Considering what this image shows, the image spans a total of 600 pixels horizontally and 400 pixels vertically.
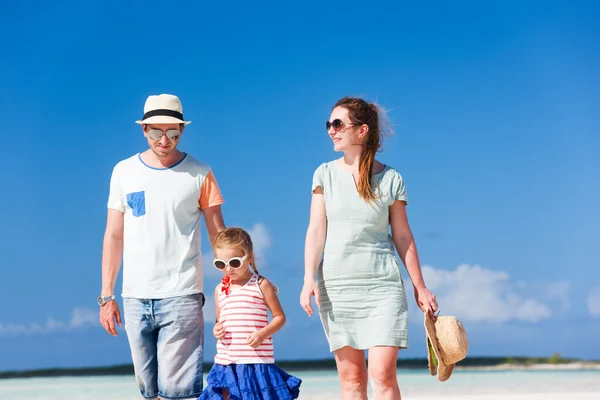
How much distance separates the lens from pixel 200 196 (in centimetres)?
520

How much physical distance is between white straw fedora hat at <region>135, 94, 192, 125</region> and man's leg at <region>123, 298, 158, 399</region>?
113cm

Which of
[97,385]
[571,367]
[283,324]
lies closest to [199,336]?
[283,324]

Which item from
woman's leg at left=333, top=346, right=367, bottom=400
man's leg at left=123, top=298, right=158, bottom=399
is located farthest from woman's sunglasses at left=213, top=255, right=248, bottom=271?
woman's leg at left=333, top=346, right=367, bottom=400

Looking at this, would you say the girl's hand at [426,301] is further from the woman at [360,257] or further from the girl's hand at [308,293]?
the girl's hand at [308,293]

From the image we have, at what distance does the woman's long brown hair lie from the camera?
5008mm

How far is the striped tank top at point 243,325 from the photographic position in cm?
481

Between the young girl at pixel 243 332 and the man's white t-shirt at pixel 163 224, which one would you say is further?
the man's white t-shirt at pixel 163 224

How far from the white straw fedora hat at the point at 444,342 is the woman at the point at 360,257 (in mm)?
102

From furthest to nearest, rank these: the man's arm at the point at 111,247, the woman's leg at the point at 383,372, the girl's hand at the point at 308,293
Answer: the man's arm at the point at 111,247
the girl's hand at the point at 308,293
the woman's leg at the point at 383,372

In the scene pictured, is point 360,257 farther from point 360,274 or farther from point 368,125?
point 368,125

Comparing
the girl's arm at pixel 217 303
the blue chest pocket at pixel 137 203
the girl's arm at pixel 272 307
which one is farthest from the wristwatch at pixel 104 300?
the girl's arm at pixel 272 307

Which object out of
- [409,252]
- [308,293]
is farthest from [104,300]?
[409,252]

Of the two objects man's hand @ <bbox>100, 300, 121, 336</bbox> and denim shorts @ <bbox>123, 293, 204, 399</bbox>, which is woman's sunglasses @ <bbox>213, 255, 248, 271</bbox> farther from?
man's hand @ <bbox>100, 300, 121, 336</bbox>

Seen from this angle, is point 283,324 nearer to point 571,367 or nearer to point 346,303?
point 346,303
